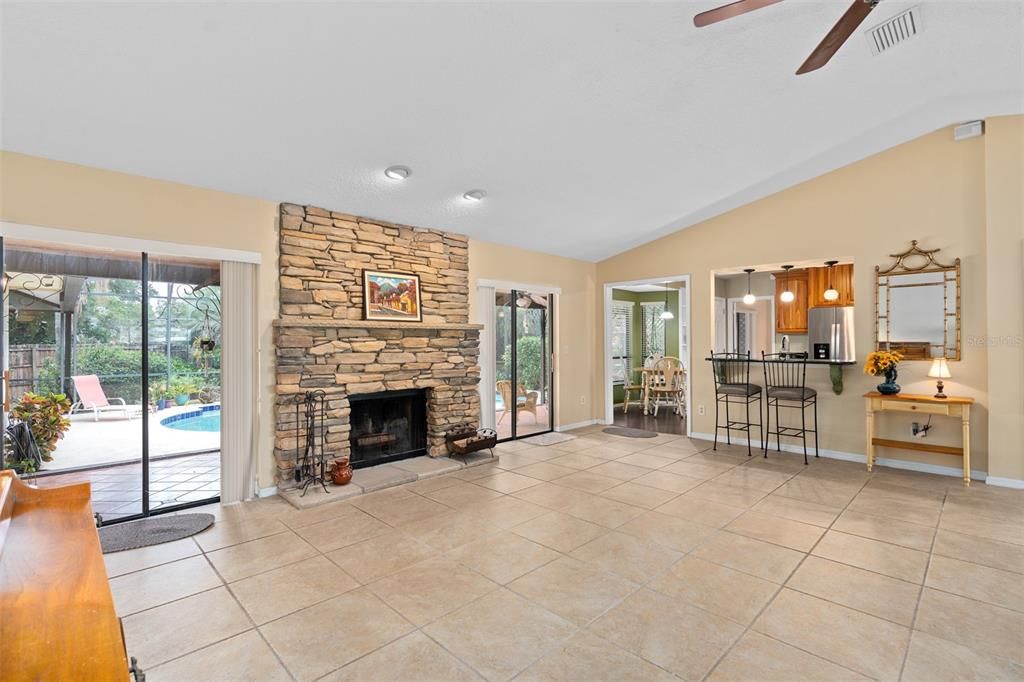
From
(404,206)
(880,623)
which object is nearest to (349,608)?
(880,623)

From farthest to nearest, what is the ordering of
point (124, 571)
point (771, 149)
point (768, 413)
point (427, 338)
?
point (768, 413) < point (427, 338) < point (771, 149) < point (124, 571)

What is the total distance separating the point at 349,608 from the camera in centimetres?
244

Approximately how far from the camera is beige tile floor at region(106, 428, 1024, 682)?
6.72 ft

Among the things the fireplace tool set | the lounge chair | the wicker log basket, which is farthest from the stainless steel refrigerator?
the lounge chair

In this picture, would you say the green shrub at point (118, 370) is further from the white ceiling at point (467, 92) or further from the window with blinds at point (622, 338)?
the window with blinds at point (622, 338)

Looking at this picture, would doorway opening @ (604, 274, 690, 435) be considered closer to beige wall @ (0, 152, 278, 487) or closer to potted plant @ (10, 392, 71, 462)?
beige wall @ (0, 152, 278, 487)

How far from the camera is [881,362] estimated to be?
473cm

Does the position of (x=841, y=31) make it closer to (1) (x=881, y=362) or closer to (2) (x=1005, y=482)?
(1) (x=881, y=362)

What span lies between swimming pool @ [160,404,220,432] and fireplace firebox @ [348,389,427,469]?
113cm

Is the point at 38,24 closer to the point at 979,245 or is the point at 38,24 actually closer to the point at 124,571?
the point at 124,571

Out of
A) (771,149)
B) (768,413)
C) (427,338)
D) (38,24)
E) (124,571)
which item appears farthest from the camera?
(768,413)

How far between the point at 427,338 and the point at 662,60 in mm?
3339

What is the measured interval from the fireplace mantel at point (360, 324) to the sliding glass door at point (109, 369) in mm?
644

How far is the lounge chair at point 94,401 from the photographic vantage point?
11.4ft
